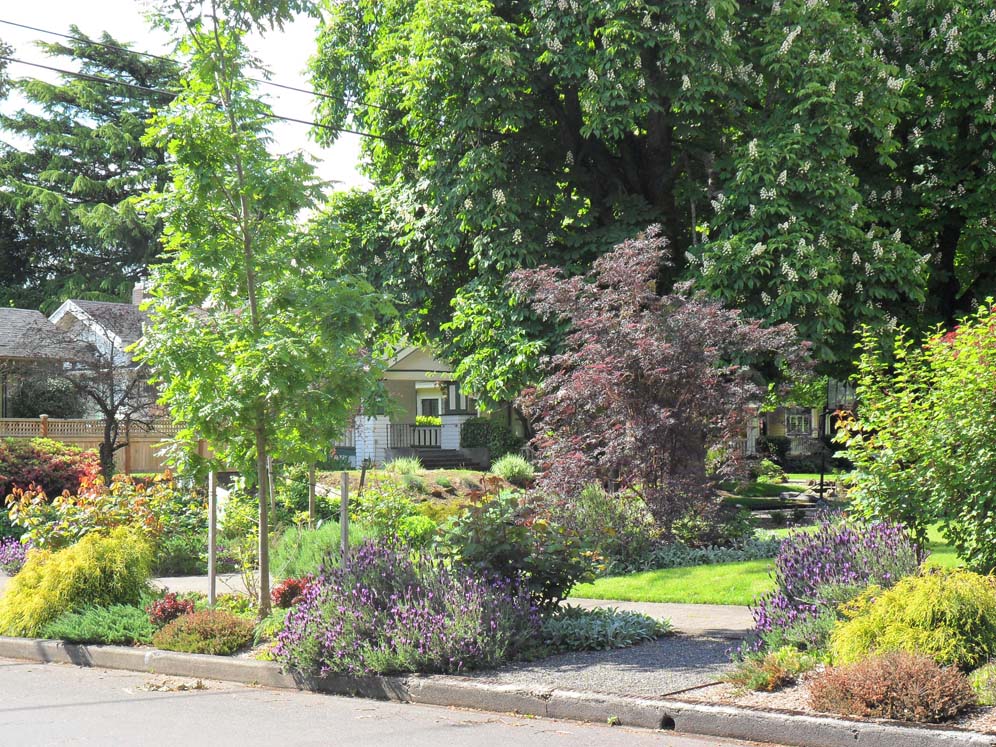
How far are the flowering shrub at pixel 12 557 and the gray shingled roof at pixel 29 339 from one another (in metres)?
8.88

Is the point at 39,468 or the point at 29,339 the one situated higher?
the point at 29,339

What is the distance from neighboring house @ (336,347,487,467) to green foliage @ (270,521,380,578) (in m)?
18.7

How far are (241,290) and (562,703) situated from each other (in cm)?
538

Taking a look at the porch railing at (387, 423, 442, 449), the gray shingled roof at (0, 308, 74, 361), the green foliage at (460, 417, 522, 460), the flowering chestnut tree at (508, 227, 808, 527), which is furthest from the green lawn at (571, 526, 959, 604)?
the porch railing at (387, 423, 442, 449)

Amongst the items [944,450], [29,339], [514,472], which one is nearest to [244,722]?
[944,450]

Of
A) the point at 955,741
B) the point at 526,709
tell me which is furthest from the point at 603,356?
the point at 955,741

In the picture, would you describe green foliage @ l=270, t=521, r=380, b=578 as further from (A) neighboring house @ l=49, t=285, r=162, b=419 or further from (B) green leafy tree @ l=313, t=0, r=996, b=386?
(A) neighboring house @ l=49, t=285, r=162, b=419

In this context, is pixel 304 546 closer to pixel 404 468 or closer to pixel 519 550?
pixel 519 550

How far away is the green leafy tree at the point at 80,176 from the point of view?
44.2m

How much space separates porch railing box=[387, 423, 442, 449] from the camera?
129 feet

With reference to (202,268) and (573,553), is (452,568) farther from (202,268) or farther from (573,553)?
(202,268)

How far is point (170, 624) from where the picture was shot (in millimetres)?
10461

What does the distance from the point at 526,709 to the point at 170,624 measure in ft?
13.9

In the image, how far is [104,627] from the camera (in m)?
10.7
